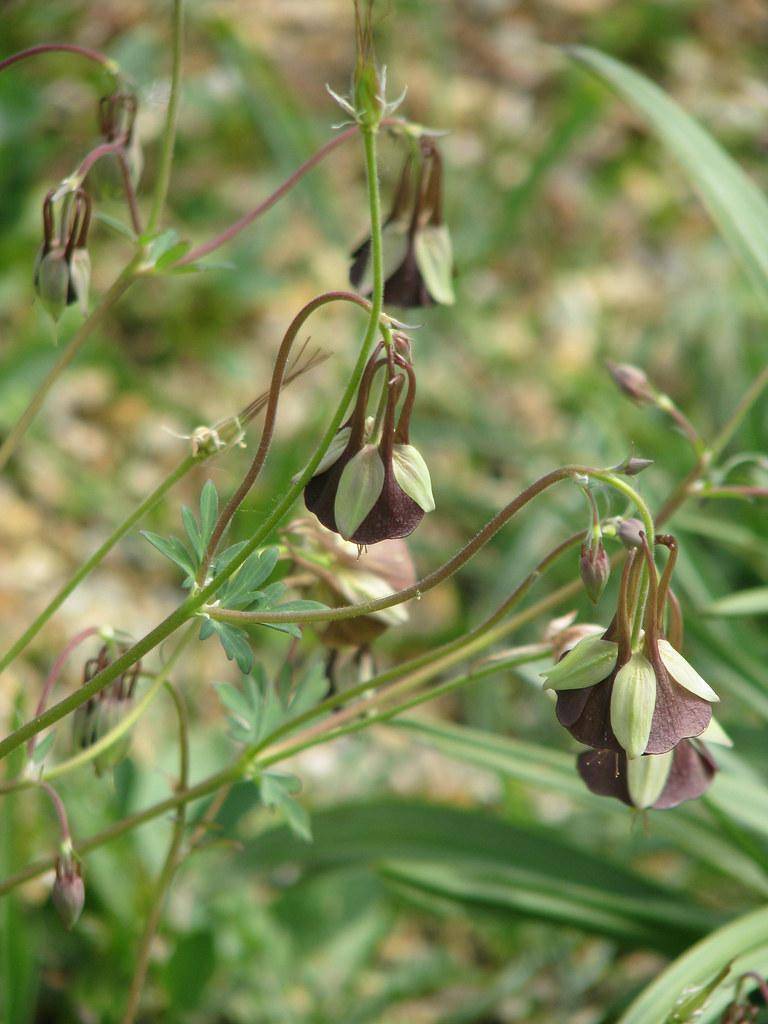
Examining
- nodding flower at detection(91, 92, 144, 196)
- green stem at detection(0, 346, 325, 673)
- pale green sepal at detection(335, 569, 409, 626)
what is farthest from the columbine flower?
nodding flower at detection(91, 92, 144, 196)

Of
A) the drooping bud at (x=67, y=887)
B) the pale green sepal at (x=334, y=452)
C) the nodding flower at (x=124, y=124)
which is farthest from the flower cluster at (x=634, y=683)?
the nodding flower at (x=124, y=124)

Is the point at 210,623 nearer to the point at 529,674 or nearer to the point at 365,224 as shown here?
the point at 529,674

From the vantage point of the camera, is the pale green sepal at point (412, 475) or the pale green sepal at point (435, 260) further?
the pale green sepal at point (435, 260)

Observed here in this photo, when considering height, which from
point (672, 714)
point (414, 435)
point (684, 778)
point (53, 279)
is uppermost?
point (53, 279)

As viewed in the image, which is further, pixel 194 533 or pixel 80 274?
pixel 80 274

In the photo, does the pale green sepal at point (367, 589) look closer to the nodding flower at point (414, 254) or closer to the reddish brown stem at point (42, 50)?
the nodding flower at point (414, 254)

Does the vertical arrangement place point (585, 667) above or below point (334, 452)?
below

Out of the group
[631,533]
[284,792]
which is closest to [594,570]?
[631,533]

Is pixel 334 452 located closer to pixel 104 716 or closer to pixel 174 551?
pixel 174 551

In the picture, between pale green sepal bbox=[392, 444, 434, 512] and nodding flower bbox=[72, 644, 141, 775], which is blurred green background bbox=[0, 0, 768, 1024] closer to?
pale green sepal bbox=[392, 444, 434, 512]
